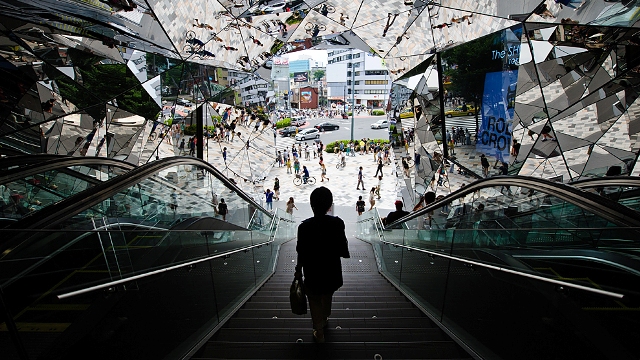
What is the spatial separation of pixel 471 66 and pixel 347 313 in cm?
686

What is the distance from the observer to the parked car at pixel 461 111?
8.79 metres

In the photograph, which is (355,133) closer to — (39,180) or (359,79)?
(359,79)

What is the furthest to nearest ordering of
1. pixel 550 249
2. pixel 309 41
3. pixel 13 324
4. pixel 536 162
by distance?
pixel 309 41, pixel 536 162, pixel 550 249, pixel 13 324

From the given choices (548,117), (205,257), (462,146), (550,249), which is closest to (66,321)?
(205,257)

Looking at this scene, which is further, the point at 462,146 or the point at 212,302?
the point at 462,146

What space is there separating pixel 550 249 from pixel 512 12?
18.2 feet

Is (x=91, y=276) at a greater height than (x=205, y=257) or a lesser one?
greater

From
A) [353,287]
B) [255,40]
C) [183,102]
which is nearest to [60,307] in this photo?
[353,287]

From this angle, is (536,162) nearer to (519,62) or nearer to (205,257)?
(519,62)

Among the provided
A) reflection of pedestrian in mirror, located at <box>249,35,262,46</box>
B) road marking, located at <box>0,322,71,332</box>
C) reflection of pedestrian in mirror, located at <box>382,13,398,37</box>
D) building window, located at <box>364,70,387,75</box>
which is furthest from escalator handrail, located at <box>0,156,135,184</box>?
building window, located at <box>364,70,387,75</box>

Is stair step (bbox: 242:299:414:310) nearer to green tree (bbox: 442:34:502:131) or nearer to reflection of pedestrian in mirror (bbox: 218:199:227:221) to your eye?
reflection of pedestrian in mirror (bbox: 218:199:227:221)

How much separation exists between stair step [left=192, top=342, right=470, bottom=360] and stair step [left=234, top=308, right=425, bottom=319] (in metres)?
0.85

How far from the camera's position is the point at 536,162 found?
705 cm

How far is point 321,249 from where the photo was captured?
2.91m
